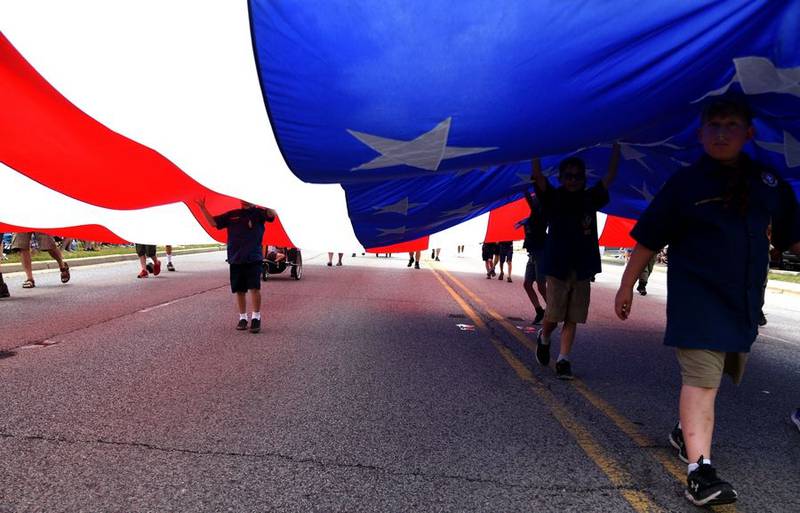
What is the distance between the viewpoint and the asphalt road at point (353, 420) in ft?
8.61

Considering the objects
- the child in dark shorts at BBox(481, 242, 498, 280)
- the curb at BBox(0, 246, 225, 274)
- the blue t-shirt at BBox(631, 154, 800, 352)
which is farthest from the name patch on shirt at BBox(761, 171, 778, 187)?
the curb at BBox(0, 246, 225, 274)

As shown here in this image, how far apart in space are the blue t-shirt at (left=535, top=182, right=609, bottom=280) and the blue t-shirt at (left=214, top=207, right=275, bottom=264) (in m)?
3.21

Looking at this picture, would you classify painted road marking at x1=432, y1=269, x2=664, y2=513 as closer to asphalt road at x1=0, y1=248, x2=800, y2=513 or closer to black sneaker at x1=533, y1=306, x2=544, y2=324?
asphalt road at x1=0, y1=248, x2=800, y2=513

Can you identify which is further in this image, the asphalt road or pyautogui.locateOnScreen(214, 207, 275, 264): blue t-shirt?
pyautogui.locateOnScreen(214, 207, 275, 264): blue t-shirt

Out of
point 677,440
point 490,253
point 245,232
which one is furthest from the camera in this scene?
point 490,253

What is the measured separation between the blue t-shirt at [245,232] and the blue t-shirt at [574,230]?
126 inches

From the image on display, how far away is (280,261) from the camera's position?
13.9m

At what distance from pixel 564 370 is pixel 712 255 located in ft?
7.84

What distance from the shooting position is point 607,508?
253cm

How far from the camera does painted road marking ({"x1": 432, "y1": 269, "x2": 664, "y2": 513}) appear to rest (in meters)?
2.60

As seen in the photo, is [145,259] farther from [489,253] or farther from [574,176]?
[574,176]

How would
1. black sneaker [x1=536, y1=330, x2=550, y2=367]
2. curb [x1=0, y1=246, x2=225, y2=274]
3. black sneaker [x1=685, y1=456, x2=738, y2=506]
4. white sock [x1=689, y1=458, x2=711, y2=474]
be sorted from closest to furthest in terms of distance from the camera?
black sneaker [x1=685, y1=456, x2=738, y2=506] → white sock [x1=689, y1=458, x2=711, y2=474] → black sneaker [x1=536, y1=330, x2=550, y2=367] → curb [x1=0, y1=246, x2=225, y2=274]

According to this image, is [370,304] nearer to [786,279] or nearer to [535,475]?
[535,475]

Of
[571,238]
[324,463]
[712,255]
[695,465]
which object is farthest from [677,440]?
[324,463]
